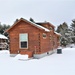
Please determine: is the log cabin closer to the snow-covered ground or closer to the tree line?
the snow-covered ground

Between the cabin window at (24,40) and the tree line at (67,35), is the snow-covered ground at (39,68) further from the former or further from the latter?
the tree line at (67,35)

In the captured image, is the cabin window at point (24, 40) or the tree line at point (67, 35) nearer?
the cabin window at point (24, 40)

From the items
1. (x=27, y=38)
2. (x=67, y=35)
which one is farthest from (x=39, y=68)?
(x=67, y=35)

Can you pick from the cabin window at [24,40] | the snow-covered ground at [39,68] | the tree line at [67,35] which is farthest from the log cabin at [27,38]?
the tree line at [67,35]

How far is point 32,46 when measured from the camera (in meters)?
19.0

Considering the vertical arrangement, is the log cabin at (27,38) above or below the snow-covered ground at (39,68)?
above

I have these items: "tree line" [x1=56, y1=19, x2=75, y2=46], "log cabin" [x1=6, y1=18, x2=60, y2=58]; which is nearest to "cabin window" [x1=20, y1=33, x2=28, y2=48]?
"log cabin" [x1=6, y1=18, x2=60, y2=58]

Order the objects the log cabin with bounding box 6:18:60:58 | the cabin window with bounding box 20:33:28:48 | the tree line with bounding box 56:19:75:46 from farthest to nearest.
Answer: the tree line with bounding box 56:19:75:46 → the cabin window with bounding box 20:33:28:48 → the log cabin with bounding box 6:18:60:58

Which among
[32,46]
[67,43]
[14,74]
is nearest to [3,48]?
[67,43]

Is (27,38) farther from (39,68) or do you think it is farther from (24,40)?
(39,68)

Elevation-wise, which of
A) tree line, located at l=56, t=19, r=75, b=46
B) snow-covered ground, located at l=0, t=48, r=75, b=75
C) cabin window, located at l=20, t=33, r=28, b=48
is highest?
tree line, located at l=56, t=19, r=75, b=46

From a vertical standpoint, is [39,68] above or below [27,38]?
below

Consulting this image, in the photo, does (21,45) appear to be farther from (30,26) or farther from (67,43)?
(67,43)

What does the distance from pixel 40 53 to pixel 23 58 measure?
2.48 meters
